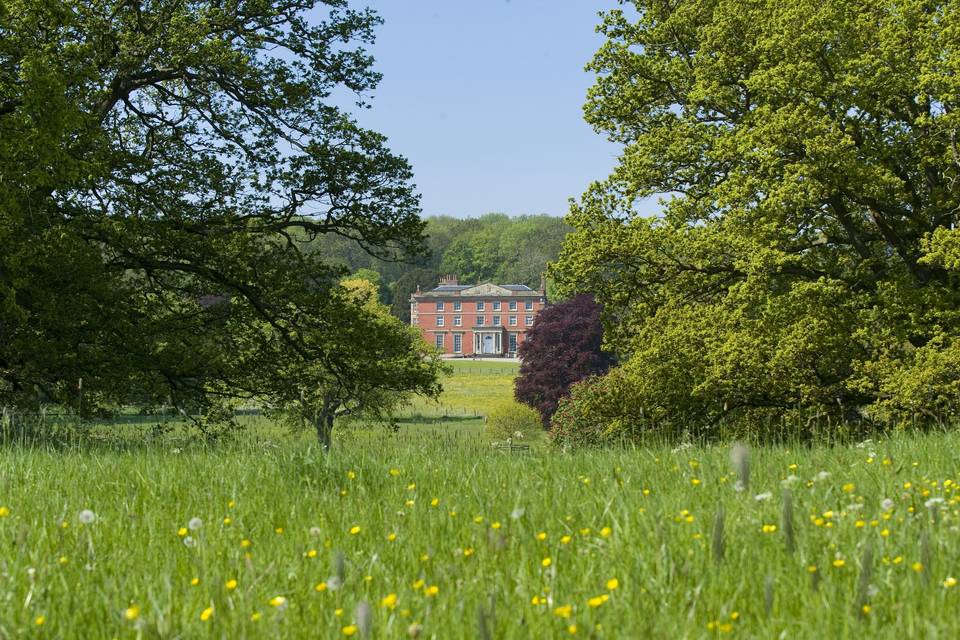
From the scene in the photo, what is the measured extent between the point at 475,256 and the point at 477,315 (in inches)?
1207

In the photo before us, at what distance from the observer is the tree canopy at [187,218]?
1577cm

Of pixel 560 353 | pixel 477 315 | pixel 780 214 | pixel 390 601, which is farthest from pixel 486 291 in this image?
pixel 390 601

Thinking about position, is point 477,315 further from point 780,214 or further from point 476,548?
point 476,548

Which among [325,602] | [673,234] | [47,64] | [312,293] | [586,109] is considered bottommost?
[325,602]

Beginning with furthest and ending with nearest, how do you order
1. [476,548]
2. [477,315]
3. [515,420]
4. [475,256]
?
[475,256], [477,315], [515,420], [476,548]

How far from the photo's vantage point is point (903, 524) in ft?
12.7

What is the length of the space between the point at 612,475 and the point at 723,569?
2.13 metres

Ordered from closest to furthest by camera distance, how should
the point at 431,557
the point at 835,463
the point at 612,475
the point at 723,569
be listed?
the point at 723,569 < the point at 431,557 < the point at 612,475 < the point at 835,463

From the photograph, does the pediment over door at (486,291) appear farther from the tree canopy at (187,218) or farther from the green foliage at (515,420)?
the tree canopy at (187,218)

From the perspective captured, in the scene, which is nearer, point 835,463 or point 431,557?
point 431,557

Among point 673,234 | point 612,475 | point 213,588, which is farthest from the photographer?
point 673,234

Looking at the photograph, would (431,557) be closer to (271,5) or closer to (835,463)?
(835,463)

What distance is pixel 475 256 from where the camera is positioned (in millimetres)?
170250

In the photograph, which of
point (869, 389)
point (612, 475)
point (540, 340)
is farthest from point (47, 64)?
point (540, 340)
